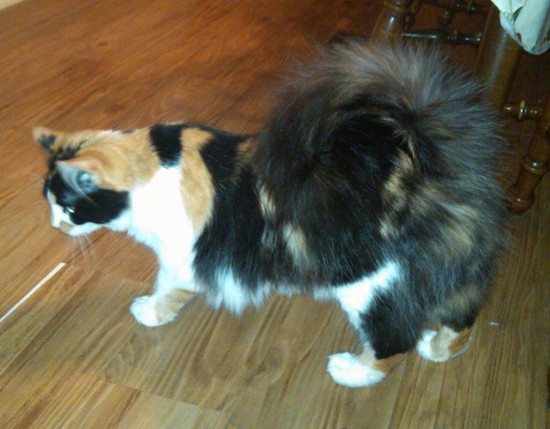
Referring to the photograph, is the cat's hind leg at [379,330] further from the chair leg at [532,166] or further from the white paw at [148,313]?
the chair leg at [532,166]

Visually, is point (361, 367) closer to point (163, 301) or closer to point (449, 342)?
point (449, 342)

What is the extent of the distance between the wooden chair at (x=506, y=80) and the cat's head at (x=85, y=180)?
78cm

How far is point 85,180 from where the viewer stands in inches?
38.2

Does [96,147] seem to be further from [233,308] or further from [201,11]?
[201,11]

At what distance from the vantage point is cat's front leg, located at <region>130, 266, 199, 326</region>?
118 cm

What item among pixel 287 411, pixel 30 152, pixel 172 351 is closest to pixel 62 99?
pixel 30 152

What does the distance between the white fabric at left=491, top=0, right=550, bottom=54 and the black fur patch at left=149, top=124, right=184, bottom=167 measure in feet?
2.12

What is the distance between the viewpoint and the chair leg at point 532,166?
4.38 ft

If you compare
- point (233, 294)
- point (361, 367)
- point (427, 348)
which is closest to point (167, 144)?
point (233, 294)

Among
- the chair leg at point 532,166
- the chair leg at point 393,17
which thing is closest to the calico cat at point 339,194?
the chair leg at point 532,166

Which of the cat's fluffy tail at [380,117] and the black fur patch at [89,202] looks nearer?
the cat's fluffy tail at [380,117]

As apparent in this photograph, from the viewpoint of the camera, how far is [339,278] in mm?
955

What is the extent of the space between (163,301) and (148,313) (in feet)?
0.15

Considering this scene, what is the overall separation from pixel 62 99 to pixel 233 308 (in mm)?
1106
